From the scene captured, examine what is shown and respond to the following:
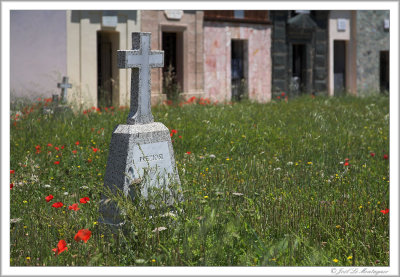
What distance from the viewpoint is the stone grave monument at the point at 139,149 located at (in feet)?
14.3

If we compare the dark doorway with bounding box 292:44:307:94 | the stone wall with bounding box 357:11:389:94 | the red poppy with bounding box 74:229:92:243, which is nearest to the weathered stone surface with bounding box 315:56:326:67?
the dark doorway with bounding box 292:44:307:94

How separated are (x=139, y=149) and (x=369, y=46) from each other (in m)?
16.6

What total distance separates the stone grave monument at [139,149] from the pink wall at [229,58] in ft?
31.3

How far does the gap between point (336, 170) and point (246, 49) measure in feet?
33.2

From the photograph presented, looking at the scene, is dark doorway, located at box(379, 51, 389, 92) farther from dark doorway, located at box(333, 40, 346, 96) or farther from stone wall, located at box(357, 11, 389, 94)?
dark doorway, located at box(333, 40, 346, 96)

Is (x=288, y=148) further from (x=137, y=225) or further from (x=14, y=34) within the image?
(x=14, y=34)

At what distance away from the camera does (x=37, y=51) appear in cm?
1173

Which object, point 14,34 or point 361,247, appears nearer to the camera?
point 361,247

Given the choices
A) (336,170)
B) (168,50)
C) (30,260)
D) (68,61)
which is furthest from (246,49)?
(30,260)

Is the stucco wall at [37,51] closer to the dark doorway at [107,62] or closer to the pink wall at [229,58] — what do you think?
the dark doorway at [107,62]

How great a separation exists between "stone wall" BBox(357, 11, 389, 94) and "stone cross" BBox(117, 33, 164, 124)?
1529cm

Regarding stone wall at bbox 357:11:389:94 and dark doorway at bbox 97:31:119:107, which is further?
stone wall at bbox 357:11:389:94

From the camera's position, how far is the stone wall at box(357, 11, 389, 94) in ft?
62.1

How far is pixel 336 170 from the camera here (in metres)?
6.38
